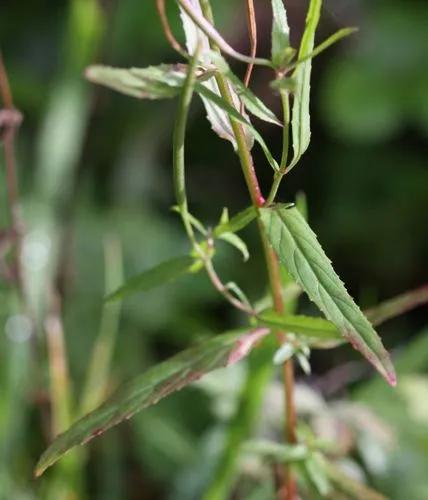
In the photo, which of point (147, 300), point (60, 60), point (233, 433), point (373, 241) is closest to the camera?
point (233, 433)

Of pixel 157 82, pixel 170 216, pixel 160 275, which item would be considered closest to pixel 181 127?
pixel 157 82

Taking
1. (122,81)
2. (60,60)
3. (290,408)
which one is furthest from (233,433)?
(60,60)

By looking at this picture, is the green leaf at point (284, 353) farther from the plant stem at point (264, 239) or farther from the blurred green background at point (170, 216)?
the blurred green background at point (170, 216)

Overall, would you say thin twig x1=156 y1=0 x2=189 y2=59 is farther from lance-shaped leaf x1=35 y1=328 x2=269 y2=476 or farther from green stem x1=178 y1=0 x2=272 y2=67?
lance-shaped leaf x1=35 y1=328 x2=269 y2=476

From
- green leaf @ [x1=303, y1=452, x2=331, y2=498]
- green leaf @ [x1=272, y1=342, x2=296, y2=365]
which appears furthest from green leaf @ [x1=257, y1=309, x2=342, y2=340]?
green leaf @ [x1=303, y1=452, x2=331, y2=498]

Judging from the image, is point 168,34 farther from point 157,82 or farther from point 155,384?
point 155,384

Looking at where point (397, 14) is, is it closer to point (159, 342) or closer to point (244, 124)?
point (159, 342)

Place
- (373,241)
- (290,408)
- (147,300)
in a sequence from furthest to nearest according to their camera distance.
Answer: (373,241), (147,300), (290,408)
